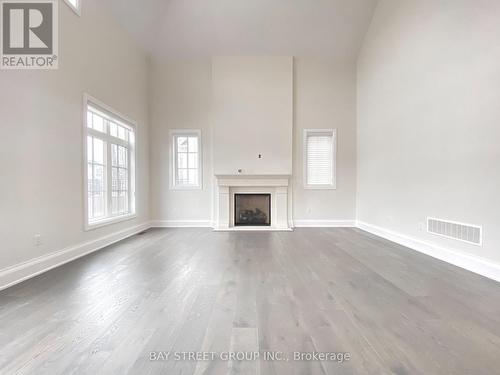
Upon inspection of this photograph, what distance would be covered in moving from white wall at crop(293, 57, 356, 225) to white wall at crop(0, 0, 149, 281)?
4.05 meters

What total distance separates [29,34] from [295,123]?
492 centimetres

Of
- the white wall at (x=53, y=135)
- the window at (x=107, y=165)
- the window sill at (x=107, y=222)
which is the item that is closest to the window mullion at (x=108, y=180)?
the window at (x=107, y=165)

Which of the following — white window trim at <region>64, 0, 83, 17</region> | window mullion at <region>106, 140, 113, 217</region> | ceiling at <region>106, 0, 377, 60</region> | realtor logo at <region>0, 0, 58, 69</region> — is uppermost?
ceiling at <region>106, 0, 377, 60</region>

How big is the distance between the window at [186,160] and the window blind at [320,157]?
2.80 m

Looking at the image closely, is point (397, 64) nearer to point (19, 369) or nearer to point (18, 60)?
point (18, 60)

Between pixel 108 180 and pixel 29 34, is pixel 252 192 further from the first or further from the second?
pixel 29 34

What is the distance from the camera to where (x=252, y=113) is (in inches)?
234

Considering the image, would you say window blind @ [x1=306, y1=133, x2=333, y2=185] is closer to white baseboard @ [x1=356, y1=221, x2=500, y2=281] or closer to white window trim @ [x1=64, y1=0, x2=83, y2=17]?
white baseboard @ [x1=356, y1=221, x2=500, y2=281]

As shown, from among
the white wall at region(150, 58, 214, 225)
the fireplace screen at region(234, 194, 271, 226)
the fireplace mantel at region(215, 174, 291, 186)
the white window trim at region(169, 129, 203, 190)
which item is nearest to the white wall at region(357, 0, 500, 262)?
the fireplace mantel at region(215, 174, 291, 186)

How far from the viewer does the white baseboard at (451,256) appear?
2686 millimetres

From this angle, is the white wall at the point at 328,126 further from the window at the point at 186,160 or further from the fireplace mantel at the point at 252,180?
the window at the point at 186,160

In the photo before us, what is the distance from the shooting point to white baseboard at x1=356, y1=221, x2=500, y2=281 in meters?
2.69

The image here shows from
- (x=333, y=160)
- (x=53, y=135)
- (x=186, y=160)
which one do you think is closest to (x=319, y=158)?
(x=333, y=160)

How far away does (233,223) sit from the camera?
5941 millimetres
